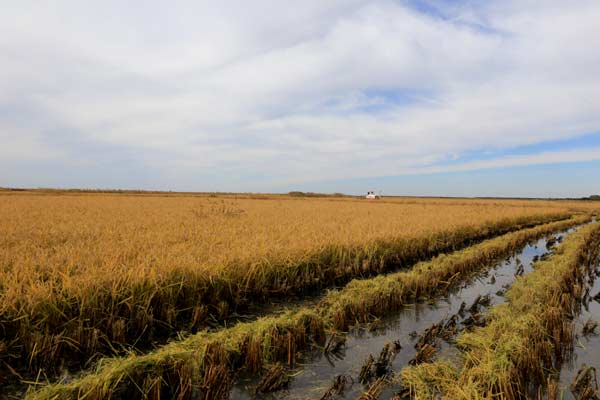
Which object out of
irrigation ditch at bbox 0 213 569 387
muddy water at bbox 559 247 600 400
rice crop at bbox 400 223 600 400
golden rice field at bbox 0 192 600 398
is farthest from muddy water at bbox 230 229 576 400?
golden rice field at bbox 0 192 600 398

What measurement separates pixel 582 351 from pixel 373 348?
2.45 m

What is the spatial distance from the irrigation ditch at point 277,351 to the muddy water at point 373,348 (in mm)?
14

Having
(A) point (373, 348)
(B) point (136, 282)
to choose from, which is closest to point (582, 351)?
(A) point (373, 348)

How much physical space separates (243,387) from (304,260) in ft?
11.2

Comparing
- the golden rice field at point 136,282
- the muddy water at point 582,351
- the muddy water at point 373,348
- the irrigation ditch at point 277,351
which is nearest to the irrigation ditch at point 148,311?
the golden rice field at point 136,282

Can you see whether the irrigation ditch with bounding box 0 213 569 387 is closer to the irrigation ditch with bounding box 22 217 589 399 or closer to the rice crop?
the irrigation ditch with bounding box 22 217 589 399

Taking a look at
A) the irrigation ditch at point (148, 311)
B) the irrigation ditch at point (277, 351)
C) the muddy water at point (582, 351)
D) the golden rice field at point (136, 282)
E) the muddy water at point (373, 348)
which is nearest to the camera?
the irrigation ditch at point (277, 351)

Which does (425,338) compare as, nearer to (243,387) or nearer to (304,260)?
(243,387)

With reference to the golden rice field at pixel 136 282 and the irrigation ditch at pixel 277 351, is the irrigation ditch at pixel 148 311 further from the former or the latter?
the irrigation ditch at pixel 277 351

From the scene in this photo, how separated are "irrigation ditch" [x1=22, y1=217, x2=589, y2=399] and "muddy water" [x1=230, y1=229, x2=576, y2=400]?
14 mm

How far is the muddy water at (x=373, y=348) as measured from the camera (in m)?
3.11

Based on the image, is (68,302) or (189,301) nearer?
(68,302)

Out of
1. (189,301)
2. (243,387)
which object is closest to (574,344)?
(243,387)

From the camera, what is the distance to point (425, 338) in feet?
13.3
